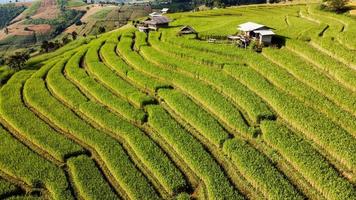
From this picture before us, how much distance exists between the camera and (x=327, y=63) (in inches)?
1670

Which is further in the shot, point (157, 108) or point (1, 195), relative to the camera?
point (157, 108)

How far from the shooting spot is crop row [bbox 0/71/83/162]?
3694 cm

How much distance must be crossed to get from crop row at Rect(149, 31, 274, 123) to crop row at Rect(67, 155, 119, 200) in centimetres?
1521

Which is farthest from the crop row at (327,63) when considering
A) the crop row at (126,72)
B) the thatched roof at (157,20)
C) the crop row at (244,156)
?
the thatched roof at (157,20)

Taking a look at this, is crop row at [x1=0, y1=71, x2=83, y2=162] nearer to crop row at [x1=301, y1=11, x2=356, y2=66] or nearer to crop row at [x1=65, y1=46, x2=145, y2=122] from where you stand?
crop row at [x1=65, y1=46, x2=145, y2=122]

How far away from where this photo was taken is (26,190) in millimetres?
32688

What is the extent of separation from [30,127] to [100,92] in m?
9.40

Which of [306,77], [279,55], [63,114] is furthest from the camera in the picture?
[279,55]

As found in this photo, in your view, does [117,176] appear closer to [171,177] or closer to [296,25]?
[171,177]

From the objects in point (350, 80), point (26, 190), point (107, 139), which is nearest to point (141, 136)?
point (107, 139)

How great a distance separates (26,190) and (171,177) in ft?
41.9

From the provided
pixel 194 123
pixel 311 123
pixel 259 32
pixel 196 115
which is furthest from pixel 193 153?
pixel 259 32

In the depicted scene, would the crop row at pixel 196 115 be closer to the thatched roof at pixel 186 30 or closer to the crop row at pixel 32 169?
the crop row at pixel 32 169

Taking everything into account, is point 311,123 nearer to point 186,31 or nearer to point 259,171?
point 259,171
